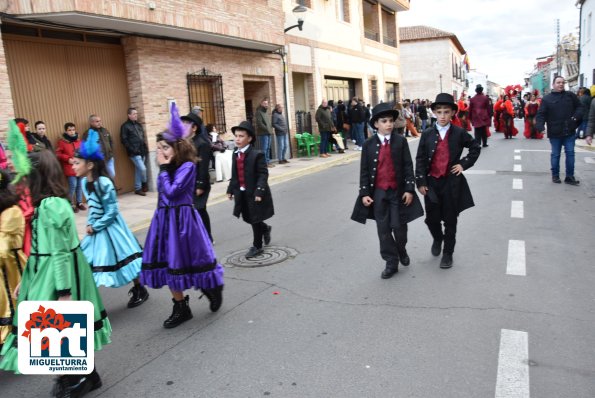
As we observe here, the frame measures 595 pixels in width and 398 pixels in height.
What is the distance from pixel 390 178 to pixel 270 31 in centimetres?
1149

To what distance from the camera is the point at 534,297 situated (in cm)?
452

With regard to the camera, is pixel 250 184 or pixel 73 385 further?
pixel 250 184

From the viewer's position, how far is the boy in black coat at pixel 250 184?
614cm

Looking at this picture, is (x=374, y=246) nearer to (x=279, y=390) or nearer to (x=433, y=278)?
(x=433, y=278)

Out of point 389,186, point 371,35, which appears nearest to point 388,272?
point 389,186

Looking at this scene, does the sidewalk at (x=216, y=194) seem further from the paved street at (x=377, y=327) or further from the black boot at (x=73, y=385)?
the black boot at (x=73, y=385)

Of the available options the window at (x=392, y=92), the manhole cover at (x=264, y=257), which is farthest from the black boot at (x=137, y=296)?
the window at (x=392, y=92)

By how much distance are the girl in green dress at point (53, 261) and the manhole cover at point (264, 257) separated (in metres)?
2.76

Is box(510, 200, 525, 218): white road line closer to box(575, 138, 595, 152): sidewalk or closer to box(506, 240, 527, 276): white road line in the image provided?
box(506, 240, 527, 276): white road line

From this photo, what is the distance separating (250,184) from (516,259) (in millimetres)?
3137

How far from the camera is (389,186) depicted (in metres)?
5.22

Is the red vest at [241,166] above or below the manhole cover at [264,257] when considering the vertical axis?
above

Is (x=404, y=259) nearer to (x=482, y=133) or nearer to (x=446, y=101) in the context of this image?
(x=446, y=101)

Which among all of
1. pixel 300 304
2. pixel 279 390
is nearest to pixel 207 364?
pixel 279 390
